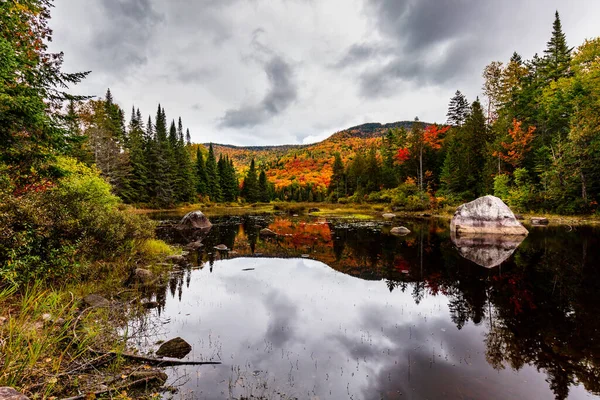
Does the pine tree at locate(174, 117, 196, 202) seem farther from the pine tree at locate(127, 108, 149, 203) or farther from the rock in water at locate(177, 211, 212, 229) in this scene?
the rock in water at locate(177, 211, 212, 229)

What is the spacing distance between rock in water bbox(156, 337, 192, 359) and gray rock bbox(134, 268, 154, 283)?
195 inches

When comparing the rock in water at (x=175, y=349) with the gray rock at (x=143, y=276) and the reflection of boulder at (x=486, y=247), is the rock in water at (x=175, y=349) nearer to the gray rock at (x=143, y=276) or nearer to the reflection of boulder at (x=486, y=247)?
the gray rock at (x=143, y=276)

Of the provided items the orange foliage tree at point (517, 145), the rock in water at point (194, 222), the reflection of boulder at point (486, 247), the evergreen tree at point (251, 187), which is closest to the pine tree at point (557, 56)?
the orange foliage tree at point (517, 145)

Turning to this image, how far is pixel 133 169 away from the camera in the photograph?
1834 inches

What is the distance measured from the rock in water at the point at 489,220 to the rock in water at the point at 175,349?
21985 millimetres

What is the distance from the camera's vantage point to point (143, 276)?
1023 cm

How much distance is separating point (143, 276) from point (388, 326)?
8.78m

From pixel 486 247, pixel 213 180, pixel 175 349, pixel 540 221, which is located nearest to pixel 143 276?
pixel 175 349

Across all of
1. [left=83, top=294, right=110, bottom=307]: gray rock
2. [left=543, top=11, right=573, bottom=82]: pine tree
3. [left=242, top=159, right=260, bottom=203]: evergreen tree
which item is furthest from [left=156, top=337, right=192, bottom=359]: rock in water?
[left=242, top=159, right=260, bottom=203]: evergreen tree

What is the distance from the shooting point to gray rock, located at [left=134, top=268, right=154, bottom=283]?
1002 centimetres

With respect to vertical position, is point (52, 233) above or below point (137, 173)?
below

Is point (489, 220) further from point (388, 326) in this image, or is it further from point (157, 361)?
point (157, 361)

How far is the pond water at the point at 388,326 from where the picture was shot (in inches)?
192

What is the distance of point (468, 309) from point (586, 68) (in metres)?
45.0
